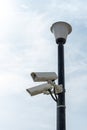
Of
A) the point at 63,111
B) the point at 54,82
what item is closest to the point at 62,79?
the point at 54,82

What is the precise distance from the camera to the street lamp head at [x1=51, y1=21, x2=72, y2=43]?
8.05 meters

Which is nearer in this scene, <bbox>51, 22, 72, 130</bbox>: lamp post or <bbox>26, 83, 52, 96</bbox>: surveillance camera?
<bbox>51, 22, 72, 130</bbox>: lamp post

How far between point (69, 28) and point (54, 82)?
120cm

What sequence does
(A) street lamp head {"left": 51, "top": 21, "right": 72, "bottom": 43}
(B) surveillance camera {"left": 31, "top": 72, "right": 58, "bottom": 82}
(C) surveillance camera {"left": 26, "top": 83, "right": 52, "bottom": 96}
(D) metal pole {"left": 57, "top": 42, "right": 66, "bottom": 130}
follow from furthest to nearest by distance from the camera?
(A) street lamp head {"left": 51, "top": 21, "right": 72, "bottom": 43}
(B) surveillance camera {"left": 31, "top": 72, "right": 58, "bottom": 82}
(C) surveillance camera {"left": 26, "top": 83, "right": 52, "bottom": 96}
(D) metal pole {"left": 57, "top": 42, "right": 66, "bottom": 130}

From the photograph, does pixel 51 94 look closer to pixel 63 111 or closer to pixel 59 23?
pixel 63 111

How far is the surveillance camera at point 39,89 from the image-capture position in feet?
24.3

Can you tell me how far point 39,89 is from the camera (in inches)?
297

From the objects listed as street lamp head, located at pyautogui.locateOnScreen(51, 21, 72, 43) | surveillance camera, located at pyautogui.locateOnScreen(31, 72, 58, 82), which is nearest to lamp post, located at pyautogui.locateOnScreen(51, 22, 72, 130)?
street lamp head, located at pyautogui.locateOnScreen(51, 21, 72, 43)

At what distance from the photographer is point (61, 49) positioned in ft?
26.1

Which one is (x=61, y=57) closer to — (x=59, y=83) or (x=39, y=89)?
(x=59, y=83)

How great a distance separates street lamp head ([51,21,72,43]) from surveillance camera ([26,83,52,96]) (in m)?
1.01

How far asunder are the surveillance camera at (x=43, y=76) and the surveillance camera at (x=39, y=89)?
118mm

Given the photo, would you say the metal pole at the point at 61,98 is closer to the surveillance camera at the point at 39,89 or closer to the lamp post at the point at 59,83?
the lamp post at the point at 59,83

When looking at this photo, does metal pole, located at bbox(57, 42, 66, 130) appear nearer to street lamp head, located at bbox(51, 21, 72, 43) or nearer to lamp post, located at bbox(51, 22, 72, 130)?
lamp post, located at bbox(51, 22, 72, 130)
